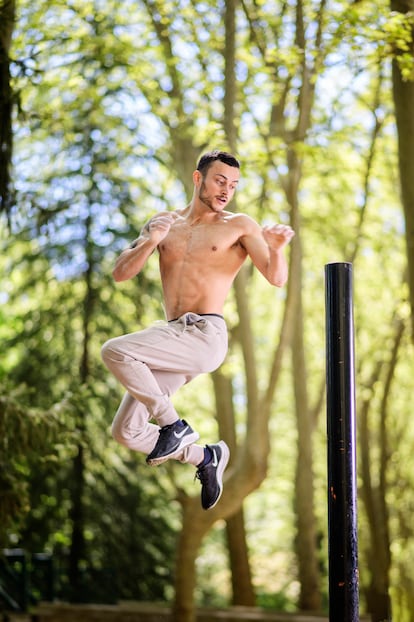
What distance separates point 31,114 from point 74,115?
5.76 metres

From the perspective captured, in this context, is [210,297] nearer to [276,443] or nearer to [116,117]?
[116,117]

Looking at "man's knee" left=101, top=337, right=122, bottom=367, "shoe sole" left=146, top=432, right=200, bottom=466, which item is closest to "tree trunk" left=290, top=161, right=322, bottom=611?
"shoe sole" left=146, top=432, right=200, bottom=466

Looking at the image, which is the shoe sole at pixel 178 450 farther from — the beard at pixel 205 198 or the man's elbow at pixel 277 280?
the beard at pixel 205 198

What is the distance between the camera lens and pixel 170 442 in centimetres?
443

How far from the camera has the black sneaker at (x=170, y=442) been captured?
440 centimetres

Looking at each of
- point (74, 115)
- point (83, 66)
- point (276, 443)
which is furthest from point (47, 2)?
point (276, 443)

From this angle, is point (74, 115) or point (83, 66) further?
point (74, 115)

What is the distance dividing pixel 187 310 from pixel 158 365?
405 mm

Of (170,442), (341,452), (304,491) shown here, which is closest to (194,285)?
(170,442)

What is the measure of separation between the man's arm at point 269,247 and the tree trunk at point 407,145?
3.34 m

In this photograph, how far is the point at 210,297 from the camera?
192 inches

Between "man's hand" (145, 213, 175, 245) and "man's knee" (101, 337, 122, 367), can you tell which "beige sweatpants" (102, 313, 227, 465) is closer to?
"man's knee" (101, 337, 122, 367)

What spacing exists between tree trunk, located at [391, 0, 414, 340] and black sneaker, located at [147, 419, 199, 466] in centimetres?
397

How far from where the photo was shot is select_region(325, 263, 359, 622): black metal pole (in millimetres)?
4320
